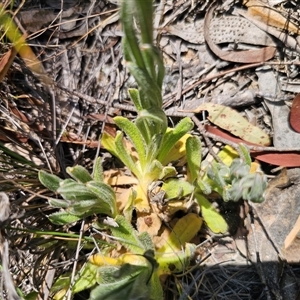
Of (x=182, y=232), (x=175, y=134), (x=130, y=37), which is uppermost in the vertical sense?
(x=130, y=37)

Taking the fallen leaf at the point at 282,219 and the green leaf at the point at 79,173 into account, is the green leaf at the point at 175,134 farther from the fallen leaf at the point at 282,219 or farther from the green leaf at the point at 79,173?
the fallen leaf at the point at 282,219

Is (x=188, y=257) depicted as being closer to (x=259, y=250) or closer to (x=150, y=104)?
(x=259, y=250)

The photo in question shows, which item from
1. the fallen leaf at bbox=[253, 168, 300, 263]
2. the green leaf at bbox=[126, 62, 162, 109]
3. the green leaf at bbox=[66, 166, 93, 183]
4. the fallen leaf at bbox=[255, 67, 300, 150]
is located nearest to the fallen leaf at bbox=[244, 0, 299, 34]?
the fallen leaf at bbox=[255, 67, 300, 150]

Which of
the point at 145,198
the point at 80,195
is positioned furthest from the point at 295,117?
the point at 80,195

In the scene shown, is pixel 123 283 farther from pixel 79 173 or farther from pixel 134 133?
pixel 134 133

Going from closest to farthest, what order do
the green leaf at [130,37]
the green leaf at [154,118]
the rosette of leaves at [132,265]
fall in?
the green leaf at [130,37] → the green leaf at [154,118] → the rosette of leaves at [132,265]

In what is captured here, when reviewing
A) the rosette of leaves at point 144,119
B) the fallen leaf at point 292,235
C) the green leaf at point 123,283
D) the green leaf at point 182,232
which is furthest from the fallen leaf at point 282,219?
the green leaf at point 123,283

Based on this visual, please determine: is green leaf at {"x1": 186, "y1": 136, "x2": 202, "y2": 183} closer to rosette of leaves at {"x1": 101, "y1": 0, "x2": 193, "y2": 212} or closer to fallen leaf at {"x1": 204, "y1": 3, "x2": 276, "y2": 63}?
rosette of leaves at {"x1": 101, "y1": 0, "x2": 193, "y2": 212}
